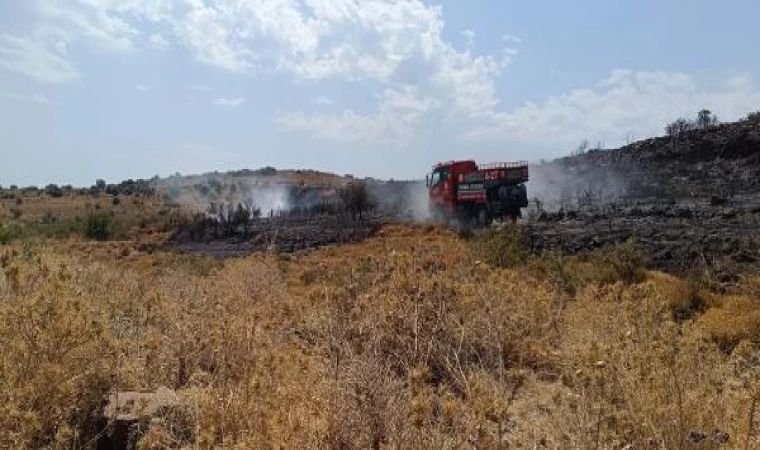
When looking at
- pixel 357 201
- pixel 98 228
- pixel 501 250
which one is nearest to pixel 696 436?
pixel 501 250

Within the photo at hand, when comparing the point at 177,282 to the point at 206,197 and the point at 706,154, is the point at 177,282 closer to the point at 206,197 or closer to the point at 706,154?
the point at 706,154

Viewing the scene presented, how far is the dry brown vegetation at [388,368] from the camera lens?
13.2ft

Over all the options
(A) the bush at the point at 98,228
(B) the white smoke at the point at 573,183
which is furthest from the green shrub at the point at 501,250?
(A) the bush at the point at 98,228

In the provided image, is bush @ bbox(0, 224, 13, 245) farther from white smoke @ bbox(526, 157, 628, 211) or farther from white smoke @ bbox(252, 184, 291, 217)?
white smoke @ bbox(252, 184, 291, 217)

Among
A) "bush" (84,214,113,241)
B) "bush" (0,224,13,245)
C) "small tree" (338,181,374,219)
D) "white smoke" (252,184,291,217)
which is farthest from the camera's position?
"white smoke" (252,184,291,217)

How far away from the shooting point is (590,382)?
150 inches

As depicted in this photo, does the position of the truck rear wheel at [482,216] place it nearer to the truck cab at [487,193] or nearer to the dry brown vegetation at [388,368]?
the truck cab at [487,193]

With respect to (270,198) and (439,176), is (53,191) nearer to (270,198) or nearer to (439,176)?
(270,198)

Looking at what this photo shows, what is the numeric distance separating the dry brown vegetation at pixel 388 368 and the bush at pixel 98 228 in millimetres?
38979

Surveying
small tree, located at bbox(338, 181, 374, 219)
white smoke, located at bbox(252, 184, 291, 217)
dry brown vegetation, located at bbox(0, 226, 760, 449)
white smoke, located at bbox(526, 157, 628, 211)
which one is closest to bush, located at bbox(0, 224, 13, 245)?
dry brown vegetation, located at bbox(0, 226, 760, 449)

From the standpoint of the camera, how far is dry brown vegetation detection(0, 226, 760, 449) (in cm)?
402

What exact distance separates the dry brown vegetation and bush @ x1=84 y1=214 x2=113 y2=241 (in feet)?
128

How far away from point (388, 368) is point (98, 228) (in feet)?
147

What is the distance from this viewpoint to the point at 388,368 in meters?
5.43
